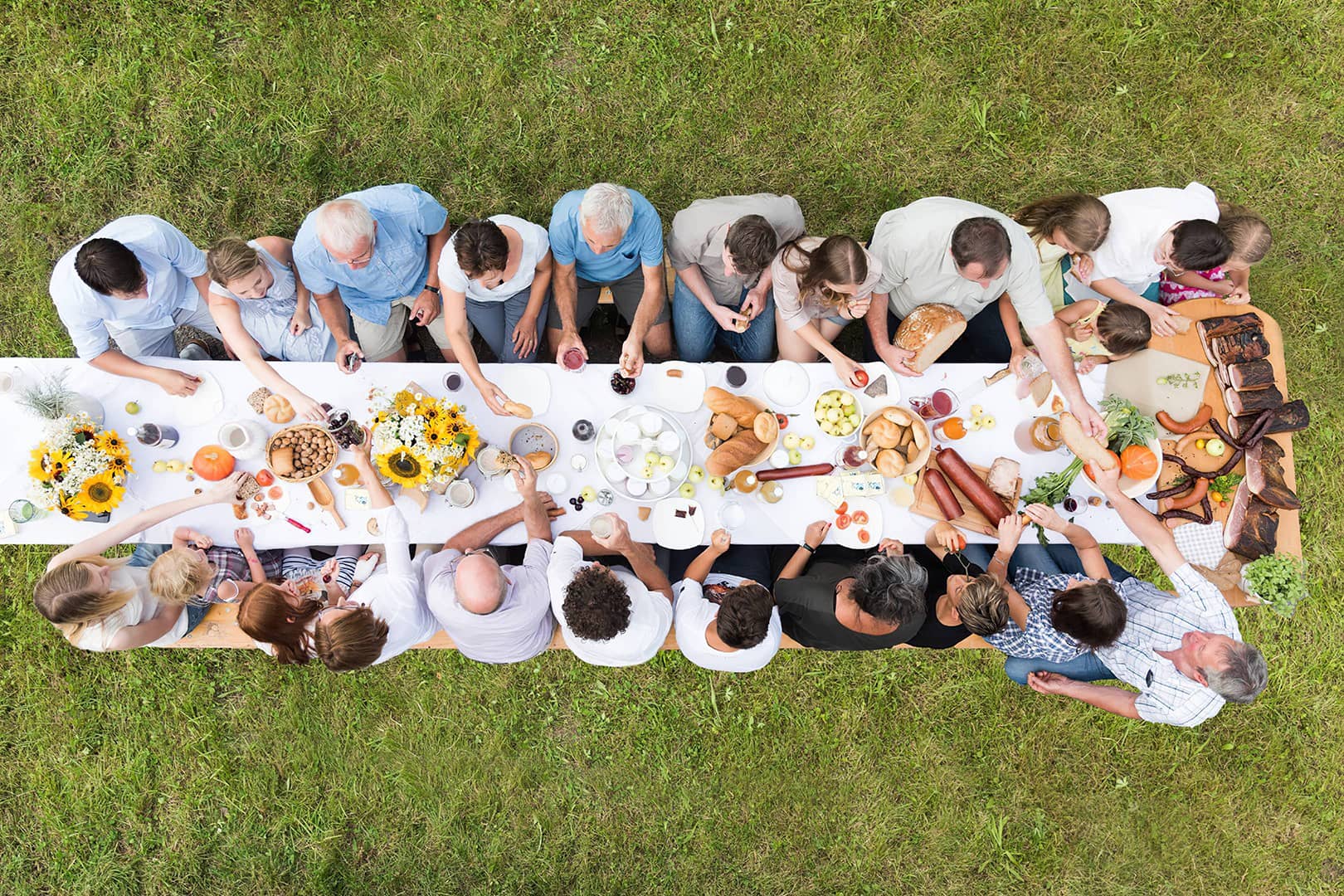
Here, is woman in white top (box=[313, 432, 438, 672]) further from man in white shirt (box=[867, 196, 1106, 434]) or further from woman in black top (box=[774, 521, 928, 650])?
man in white shirt (box=[867, 196, 1106, 434])

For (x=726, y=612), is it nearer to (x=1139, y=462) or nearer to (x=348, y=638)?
(x=348, y=638)

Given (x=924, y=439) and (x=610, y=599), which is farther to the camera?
(x=924, y=439)

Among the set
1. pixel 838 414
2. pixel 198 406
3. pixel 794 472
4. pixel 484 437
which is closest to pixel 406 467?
pixel 484 437

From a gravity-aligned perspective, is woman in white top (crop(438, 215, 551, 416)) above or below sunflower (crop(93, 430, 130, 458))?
above

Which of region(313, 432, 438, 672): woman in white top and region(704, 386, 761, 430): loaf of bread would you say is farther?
region(704, 386, 761, 430): loaf of bread

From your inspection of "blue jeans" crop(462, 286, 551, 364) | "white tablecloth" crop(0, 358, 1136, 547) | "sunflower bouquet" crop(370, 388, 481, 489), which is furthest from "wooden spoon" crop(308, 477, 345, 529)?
"blue jeans" crop(462, 286, 551, 364)

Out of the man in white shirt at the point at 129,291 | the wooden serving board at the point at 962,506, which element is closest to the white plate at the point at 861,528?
the wooden serving board at the point at 962,506
